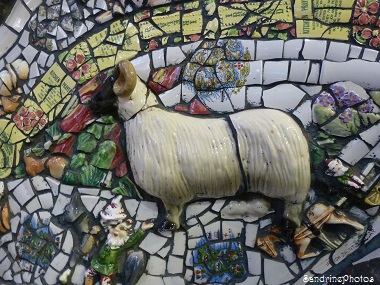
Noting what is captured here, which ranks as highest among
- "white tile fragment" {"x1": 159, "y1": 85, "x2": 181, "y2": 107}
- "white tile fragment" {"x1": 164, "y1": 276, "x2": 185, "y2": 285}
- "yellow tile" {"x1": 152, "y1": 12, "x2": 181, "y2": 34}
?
→ "yellow tile" {"x1": 152, "y1": 12, "x2": 181, "y2": 34}

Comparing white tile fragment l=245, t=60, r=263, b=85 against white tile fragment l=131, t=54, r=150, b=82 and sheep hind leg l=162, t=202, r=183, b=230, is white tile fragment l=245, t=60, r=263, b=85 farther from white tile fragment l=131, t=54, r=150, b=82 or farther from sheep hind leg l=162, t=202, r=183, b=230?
sheep hind leg l=162, t=202, r=183, b=230

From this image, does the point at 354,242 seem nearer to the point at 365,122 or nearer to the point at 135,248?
the point at 365,122

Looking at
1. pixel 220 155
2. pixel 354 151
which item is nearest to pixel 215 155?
pixel 220 155

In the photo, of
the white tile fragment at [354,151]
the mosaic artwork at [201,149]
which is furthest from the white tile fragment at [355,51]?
the white tile fragment at [354,151]

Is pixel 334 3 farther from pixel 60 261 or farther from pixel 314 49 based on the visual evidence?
pixel 60 261

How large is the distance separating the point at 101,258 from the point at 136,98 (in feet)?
1.54

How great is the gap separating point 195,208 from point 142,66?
1.46 ft

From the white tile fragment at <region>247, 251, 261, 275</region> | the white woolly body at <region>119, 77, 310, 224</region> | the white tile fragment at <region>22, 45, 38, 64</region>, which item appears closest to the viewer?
the white woolly body at <region>119, 77, 310, 224</region>

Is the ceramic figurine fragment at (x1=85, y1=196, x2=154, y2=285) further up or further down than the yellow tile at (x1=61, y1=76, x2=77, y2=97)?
further down

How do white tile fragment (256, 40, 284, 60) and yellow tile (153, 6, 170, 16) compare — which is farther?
yellow tile (153, 6, 170, 16)

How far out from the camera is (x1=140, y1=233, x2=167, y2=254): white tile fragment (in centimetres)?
168

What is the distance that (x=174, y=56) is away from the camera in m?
1.71

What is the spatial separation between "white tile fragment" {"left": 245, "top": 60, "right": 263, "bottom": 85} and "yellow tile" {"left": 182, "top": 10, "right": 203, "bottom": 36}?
198 mm

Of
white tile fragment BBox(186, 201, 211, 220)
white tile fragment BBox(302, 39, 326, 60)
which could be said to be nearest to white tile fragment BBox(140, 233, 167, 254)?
white tile fragment BBox(186, 201, 211, 220)
